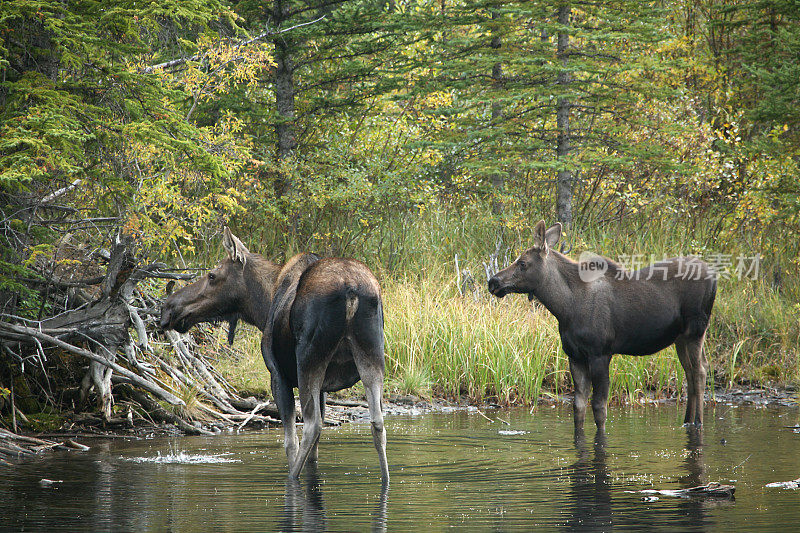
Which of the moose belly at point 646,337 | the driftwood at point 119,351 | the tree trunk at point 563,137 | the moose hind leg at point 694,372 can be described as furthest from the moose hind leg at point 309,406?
the tree trunk at point 563,137

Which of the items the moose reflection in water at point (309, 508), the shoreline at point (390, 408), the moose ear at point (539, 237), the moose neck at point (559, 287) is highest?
the moose ear at point (539, 237)

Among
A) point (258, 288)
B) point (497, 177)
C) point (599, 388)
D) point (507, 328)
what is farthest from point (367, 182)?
point (258, 288)

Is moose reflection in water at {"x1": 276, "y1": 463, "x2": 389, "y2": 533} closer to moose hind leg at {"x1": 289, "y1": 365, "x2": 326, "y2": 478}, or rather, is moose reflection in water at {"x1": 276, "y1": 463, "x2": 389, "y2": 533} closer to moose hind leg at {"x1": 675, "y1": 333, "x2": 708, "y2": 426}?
moose hind leg at {"x1": 289, "y1": 365, "x2": 326, "y2": 478}

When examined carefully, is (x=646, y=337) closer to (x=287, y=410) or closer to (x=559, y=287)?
(x=559, y=287)

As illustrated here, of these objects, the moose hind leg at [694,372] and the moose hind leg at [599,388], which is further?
the moose hind leg at [694,372]

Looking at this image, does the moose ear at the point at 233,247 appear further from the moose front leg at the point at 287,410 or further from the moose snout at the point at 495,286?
the moose snout at the point at 495,286

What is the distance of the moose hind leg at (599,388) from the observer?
10664 millimetres

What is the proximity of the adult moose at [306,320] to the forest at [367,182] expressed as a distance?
447 millimetres

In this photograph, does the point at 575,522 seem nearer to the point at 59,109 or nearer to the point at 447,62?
the point at 59,109

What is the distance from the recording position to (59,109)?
8.74 m

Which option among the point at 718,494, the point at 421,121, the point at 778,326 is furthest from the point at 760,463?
the point at 421,121

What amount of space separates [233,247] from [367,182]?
33.4 ft

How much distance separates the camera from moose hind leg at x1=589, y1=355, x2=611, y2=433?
35.0 ft

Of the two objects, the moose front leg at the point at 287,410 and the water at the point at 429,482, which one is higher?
the moose front leg at the point at 287,410
